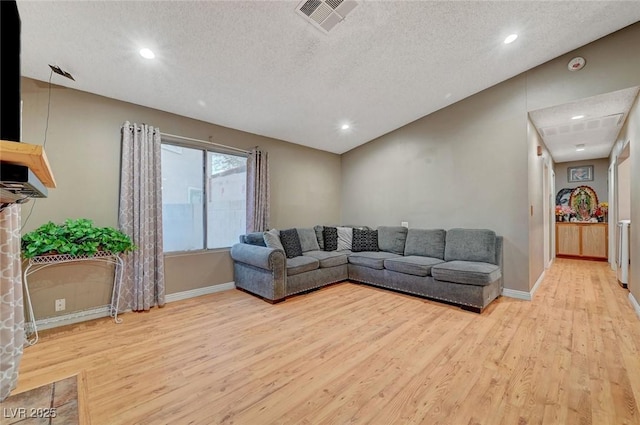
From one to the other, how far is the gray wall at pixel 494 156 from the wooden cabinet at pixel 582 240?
332cm

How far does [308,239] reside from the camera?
4.68 meters

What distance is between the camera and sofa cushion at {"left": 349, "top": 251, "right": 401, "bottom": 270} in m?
4.12

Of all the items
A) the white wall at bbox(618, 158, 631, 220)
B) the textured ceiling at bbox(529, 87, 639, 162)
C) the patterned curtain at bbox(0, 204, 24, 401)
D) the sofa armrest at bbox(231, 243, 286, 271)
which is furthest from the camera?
the white wall at bbox(618, 158, 631, 220)

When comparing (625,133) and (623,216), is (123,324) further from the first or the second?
(623,216)

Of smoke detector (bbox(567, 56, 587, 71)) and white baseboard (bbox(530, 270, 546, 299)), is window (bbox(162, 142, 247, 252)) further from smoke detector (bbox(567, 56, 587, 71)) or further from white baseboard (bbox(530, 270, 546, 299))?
smoke detector (bbox(567, 56, 587, 71))

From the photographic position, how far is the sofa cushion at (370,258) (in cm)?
412

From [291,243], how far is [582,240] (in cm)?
694

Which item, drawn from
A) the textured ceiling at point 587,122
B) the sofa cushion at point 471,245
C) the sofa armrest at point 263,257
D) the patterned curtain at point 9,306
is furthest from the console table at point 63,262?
the textured ceiling at point 587,122

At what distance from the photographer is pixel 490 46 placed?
2.96m

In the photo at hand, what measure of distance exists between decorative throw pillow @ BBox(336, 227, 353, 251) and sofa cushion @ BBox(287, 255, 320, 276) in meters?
0.97

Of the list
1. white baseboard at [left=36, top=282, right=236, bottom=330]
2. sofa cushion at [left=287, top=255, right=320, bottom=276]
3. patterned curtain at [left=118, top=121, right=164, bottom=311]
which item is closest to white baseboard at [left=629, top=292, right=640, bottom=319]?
sofa cushion at [left=287, top=255, right=320, bottom=276]

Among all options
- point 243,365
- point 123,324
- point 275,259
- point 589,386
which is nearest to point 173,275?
point 123,324

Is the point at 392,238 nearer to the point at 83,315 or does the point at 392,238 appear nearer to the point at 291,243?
the point at 291,243

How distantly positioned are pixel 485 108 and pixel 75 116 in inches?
207
